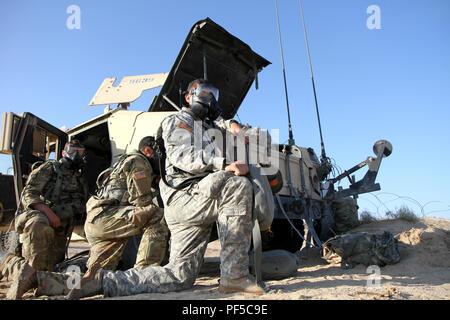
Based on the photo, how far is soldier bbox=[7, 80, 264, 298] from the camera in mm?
2285

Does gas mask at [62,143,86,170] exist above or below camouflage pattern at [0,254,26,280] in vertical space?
above

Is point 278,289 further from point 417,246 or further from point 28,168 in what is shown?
point 28,168

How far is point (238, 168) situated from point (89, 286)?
4.21 ft

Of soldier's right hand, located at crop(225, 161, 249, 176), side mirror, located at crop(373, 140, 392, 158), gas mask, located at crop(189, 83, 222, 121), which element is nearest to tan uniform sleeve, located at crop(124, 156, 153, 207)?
gas mask, located at crop(189, 83, 222, 121)

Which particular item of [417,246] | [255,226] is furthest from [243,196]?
[417,246]

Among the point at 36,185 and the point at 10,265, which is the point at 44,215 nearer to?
the point at 36,185

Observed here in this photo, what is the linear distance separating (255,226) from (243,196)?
234mm

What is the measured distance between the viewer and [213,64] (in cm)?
554

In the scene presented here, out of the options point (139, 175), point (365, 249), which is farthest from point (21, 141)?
point (365, 249)

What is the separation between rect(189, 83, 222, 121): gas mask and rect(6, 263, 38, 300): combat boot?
172cm

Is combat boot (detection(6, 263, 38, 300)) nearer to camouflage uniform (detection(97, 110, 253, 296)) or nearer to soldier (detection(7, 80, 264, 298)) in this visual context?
soldier (detection(7, 80, 264, 298))

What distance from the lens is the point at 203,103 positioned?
2926 millimetres

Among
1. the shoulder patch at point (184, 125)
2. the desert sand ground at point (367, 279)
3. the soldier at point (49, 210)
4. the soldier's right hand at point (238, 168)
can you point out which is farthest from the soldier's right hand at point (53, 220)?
the soldier's right hand at point (238, 168)

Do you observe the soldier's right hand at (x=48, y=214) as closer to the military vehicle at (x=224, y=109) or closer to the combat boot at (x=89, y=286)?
the military vehicle at (x=224, y=109)
